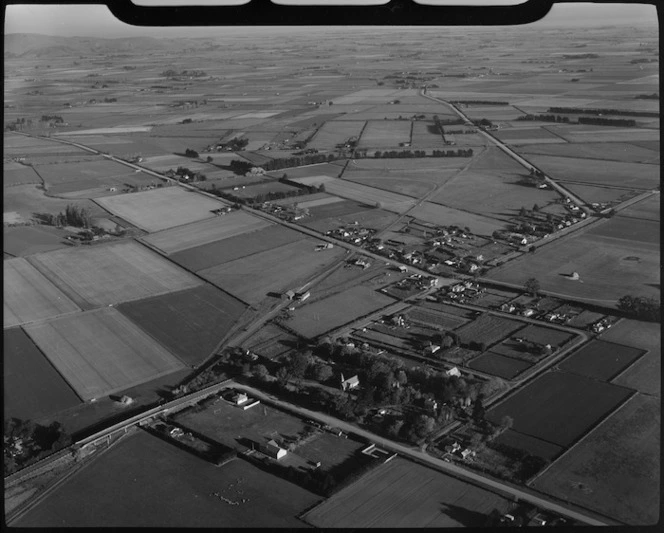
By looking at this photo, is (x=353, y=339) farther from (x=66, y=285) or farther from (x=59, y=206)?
(x=59, y=206)

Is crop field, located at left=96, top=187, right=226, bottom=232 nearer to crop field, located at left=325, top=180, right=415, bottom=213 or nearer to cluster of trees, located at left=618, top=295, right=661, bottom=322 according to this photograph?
crop field, located at left=325, top=180, right=415, bottom=213

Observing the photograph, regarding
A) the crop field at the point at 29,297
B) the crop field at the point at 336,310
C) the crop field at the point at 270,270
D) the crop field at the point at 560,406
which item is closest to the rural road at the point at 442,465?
the crop field at the point at 560,406

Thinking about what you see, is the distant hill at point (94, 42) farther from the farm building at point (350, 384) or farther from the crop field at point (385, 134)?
the crop field at point (385, 134)

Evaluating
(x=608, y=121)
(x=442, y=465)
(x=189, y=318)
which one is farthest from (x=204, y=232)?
(x=608, y=121)

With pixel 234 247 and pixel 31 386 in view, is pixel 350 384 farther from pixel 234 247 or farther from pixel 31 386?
pixel 234 247

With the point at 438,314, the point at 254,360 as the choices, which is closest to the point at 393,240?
the point at 438,314

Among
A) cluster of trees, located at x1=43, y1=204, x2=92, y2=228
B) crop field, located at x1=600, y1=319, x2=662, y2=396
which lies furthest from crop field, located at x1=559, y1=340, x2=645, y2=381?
cluster of trees, located at x1=43, y1=204, x2=92, y2=228
